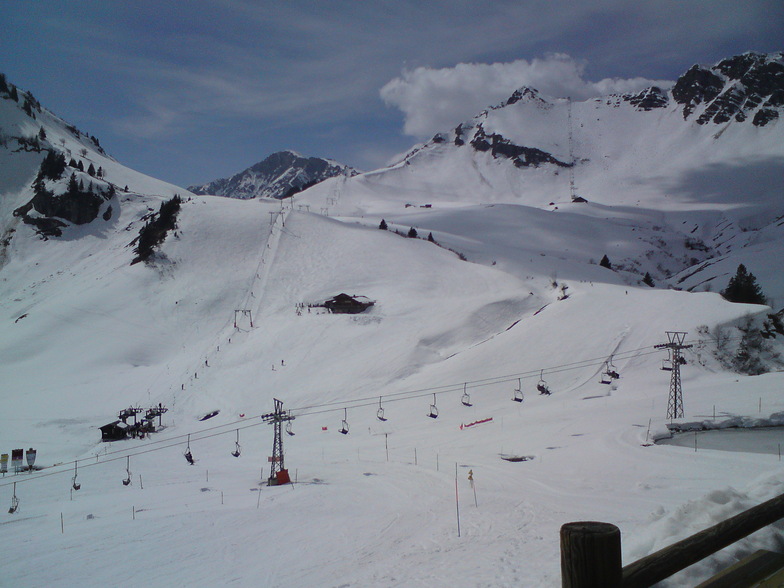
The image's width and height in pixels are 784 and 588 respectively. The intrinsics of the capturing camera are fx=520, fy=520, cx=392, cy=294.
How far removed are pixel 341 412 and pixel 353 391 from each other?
3714 millimetres

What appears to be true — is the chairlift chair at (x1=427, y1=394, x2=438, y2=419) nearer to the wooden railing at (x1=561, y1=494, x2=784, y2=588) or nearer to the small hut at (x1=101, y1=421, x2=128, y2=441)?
the small hut at (x1=101, y1=421, x2=128, y2=441)

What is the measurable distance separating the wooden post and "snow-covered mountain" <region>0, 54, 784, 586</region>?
114 centimetres

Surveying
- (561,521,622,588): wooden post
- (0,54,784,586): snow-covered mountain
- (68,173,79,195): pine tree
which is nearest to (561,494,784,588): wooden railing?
A: (561,521,622,588): wooden post

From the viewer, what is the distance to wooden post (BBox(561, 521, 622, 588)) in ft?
6.09

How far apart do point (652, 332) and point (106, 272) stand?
72.7 meters

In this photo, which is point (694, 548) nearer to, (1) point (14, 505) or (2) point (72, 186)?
(1) point (14, 505)

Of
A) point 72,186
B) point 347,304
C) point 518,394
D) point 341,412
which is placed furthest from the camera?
point 72,186

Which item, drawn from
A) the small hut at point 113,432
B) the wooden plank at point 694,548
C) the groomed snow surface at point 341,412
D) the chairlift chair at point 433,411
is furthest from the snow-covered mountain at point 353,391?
the small hut at point 113,432

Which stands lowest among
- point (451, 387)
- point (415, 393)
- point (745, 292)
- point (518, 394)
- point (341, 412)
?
point (341, 412)

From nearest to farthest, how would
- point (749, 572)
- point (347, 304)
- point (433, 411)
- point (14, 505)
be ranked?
point (749, 572) → point (14, 505) → point (433, 411) → point (347, 304)

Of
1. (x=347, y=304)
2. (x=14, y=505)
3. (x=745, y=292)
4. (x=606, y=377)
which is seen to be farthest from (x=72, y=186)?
(x=745, y=292)

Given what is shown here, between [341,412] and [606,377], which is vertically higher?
[606,377]

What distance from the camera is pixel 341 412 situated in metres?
37.8

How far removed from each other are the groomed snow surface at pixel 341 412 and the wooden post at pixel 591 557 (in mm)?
1157
